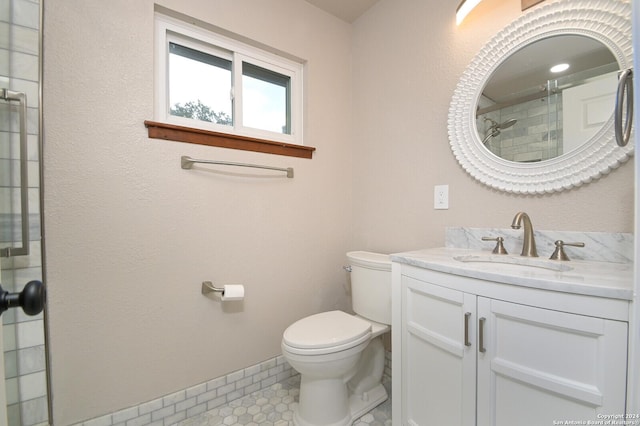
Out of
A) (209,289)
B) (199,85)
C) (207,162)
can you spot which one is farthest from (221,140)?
(209,289)

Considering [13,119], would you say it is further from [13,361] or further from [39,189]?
[13,361]

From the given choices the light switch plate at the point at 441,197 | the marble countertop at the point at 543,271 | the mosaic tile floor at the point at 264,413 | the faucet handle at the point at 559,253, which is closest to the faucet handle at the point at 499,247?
the marble countertop at the point at 543,271

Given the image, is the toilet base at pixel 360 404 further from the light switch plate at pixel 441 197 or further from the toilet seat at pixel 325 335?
the light switch plate at pixel 441 197

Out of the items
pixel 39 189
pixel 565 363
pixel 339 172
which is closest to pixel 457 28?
pixel 339 172

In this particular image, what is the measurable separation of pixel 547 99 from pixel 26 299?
1755mm

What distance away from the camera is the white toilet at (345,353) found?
1229 millimetres

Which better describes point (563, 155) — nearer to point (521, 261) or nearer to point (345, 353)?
point (521, 261)

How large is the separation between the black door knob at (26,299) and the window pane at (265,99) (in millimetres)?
1331

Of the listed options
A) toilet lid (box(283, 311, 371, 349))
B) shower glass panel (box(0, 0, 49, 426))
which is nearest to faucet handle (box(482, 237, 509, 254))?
toilet lid (box(283, 311, 371, 349))

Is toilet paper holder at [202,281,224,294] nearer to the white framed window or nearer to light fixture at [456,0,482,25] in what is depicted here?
the white framed window

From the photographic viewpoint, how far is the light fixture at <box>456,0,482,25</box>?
4.17 feet

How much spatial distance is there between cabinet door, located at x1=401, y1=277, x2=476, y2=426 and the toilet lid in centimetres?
26

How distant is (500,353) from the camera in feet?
2.77

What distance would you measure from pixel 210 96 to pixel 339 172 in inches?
37.5
